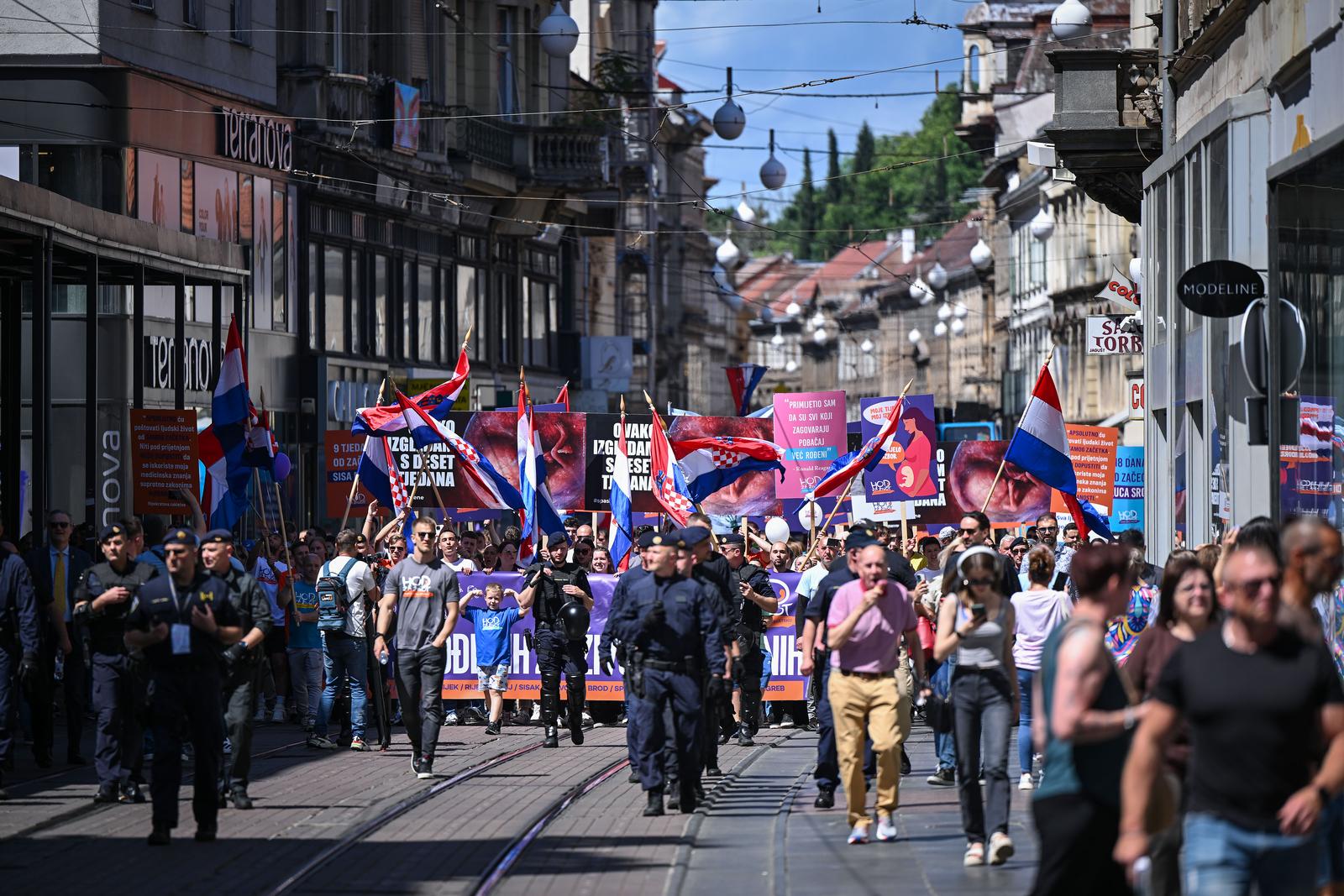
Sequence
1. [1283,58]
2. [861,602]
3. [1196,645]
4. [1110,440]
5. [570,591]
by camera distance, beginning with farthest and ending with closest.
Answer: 1. [1110,440]
2. [570,591]
3. [1283,58]
4. [861,602]
5. [1196,645]

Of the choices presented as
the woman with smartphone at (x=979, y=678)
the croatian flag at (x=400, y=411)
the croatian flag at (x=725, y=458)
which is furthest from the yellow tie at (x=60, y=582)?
the croatian flag at (x=725, y=458)

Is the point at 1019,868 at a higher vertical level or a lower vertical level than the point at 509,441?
lower

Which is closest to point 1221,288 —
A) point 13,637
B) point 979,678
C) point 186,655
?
point 979,678

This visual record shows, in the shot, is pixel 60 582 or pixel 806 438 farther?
pixel 806 438

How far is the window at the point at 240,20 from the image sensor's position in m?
35.9

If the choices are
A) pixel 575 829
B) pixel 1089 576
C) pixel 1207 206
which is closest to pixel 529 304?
pixel 1207 206

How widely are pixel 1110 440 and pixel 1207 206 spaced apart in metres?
6.28

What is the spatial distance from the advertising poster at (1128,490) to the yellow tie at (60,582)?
627 inches

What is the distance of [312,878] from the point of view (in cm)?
1180

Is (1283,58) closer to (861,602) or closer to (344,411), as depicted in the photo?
(861,602)

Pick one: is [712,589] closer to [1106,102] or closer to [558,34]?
[1106,102]

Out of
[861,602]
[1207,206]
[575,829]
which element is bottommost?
[575,829]

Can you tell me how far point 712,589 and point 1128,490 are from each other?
51.7 feet

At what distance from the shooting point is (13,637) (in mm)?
15641
